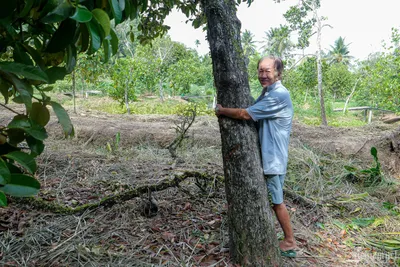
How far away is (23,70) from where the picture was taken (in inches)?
38.0

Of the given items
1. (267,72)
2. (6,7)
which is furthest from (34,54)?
(267,72)

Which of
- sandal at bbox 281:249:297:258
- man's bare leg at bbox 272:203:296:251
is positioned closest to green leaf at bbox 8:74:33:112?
man's bare leg at bbox 272:203:296:251

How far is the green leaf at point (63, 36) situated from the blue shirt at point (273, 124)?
1.31 metres

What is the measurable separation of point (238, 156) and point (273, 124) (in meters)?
0.42

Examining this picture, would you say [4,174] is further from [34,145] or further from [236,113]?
[236,113]

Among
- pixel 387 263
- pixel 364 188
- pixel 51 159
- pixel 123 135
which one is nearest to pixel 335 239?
pixel 387 263

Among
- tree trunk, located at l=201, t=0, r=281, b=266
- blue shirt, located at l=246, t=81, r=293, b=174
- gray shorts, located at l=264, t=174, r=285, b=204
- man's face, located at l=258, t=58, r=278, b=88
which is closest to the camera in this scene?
tree trunk, located at l=201, t=0, r=281, b=266

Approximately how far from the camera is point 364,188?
433 centimetres

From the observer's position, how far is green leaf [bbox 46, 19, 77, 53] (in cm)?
97

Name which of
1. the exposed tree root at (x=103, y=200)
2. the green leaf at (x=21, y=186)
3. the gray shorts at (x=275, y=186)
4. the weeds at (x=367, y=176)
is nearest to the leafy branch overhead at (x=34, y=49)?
the green leaf at (x=21, y=186)

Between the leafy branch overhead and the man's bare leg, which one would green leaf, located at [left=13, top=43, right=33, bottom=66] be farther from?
the man's bare leg

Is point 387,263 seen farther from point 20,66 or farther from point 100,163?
point 100,163

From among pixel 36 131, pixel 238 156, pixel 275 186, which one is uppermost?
pixel 36 131

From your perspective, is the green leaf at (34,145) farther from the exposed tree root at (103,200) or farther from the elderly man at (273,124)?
the exposed tree root at (103,200)
